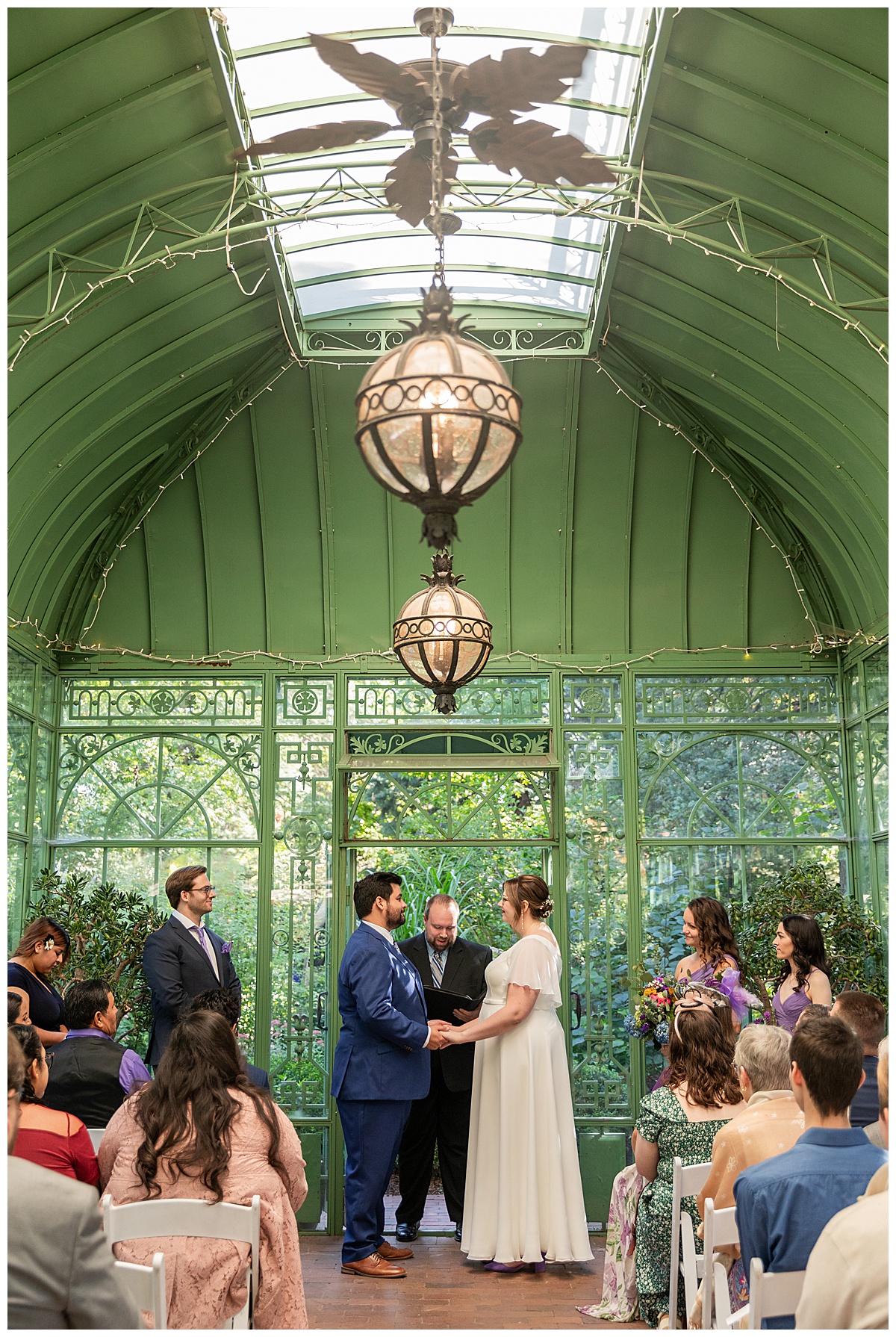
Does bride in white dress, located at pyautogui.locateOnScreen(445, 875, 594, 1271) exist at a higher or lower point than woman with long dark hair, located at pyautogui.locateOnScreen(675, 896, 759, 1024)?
lower

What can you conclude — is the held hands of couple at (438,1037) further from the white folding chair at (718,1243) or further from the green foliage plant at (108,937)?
the white folding chair at (718,1243)

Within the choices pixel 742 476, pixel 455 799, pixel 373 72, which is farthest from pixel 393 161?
pixel 455 799

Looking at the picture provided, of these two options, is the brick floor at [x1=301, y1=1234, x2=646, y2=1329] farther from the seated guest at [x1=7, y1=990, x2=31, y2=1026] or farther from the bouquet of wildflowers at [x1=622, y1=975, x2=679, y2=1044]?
the seated guest at [x1=7, y1=990, x2=31, y2=1026]

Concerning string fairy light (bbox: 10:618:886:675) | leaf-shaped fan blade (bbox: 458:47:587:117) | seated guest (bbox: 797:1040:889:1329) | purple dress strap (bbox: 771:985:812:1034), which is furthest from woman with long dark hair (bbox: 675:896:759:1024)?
leaf-shaped fan blade (bbox: 458:47:587:117)

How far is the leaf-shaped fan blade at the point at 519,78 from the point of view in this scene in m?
3.13

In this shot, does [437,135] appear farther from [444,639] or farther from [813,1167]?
[813,1167]

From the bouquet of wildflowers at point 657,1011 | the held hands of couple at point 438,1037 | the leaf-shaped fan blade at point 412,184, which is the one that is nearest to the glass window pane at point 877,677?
the bouquet of wildflowers at point 657,1011

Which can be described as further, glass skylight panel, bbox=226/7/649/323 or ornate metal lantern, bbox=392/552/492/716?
ornate metal lantern, bbox=392/552/492/716

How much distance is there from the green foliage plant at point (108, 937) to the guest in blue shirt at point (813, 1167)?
4910 millimetres

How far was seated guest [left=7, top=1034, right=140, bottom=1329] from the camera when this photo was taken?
7.30 ft

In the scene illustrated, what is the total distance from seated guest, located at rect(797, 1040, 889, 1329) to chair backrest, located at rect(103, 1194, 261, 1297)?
1663mm

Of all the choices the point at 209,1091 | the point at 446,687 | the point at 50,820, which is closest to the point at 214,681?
the point at 50,820

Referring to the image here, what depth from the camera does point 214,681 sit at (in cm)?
826

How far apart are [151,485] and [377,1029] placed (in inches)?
155
